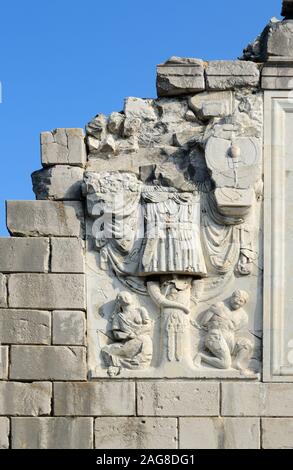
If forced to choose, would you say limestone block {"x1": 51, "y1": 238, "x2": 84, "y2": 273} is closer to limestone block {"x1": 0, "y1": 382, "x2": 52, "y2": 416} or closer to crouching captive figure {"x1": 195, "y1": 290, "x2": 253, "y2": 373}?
limestone block {"x1": 0, "y1": 382, "x2": 52, "y2": 416}

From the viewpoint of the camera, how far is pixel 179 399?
50.3 ft

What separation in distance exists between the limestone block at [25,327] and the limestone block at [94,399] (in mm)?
587

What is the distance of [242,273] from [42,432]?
2.90 metres

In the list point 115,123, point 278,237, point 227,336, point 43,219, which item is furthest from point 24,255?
point 278,237

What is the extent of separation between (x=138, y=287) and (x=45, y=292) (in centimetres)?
107

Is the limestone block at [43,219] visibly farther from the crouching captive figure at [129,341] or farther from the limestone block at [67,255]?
the crouching captive figure at [129,341]

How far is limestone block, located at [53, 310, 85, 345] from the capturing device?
15469mm

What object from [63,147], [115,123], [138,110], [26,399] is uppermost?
[138,110]

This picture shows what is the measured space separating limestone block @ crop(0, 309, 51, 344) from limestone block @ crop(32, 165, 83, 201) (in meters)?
1.39

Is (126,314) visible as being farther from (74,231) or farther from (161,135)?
(161,135)

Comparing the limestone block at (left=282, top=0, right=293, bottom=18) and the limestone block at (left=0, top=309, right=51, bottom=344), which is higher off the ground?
the limestone block at (left=282, top=0, right=293, bottom=18)

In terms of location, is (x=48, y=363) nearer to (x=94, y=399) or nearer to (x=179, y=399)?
(x=94, y=399)

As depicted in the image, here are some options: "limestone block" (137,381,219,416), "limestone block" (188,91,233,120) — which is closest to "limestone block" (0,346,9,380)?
"limestone block" (137,381,219,416)

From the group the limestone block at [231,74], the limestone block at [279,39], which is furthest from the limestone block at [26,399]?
the limestone block at [279,39]
